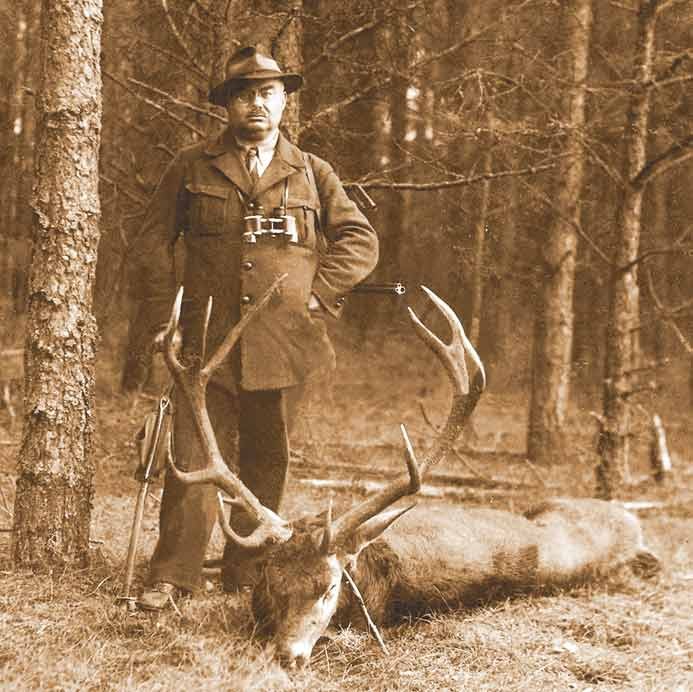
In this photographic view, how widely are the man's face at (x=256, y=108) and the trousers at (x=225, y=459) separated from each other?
4.09 feet

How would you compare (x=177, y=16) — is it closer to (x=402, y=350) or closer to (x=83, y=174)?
(x=83, y=174)

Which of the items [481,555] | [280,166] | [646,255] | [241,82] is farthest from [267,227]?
[646,255]

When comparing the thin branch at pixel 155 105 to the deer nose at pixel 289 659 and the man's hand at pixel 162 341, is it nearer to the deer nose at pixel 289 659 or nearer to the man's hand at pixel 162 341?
the man's hand at pixel 162 341

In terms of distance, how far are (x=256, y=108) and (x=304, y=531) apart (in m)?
1.98

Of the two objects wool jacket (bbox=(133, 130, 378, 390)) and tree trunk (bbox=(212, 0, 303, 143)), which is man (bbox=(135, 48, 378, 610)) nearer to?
wool jacket (bbox=(133, 130, 378, 390))

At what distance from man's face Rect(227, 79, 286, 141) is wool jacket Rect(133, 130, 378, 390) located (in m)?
0.12

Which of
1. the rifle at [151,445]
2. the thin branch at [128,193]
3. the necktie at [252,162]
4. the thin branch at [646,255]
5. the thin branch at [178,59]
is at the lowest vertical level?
the rifle at [151,445]

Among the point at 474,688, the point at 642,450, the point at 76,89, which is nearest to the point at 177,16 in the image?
the point at 76,89

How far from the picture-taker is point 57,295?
4770 mm

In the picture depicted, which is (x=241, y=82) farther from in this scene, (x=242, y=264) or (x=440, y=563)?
(x=440, y=563)

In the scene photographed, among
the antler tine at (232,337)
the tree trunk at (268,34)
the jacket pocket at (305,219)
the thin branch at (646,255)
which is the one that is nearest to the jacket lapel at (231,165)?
the jacket pocket at (305,219)

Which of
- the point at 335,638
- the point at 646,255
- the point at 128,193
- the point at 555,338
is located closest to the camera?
the point at 335,638

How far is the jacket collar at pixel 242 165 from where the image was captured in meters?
4.71

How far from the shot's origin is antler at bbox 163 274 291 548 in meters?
4.26
